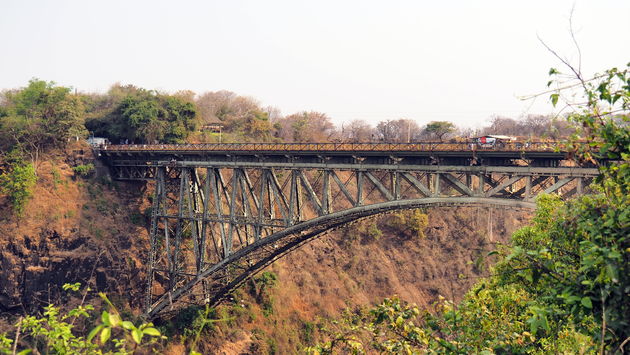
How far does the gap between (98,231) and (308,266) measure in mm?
15632

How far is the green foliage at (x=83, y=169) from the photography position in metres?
31.3

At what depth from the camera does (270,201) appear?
23.2 metres

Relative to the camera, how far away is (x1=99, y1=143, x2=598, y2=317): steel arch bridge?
16797mm

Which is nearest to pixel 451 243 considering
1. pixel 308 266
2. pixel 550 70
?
pixel 308 266

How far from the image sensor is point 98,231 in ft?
96.8

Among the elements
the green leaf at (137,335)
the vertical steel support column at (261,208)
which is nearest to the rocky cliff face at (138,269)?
the vertical steel support column at (261,208)

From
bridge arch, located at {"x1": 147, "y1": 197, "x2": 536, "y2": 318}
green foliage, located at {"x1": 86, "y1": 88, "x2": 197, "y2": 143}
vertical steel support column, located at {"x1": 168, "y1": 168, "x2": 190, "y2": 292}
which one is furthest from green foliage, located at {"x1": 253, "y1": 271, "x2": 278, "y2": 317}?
green foliage, located at {"x1": 86, "y1": 88, "x2": 197, "y2": 143}

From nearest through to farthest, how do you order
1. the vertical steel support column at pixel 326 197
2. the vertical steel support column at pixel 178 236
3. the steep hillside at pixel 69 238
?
the vertical steel support column at pixel 326 197 → the vertical steel support column at pixel 178 236 → the steep hillside at pixel 69 238

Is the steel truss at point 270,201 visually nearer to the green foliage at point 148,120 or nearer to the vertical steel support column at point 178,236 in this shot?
the vertical steel support column at point 178,236

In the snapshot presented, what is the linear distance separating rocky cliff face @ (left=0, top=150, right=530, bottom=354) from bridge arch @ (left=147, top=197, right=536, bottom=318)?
3286mm

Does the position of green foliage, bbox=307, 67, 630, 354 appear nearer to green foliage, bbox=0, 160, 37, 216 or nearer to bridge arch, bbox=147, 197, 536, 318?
bridge arch, bbox=147, 197, 536, 318

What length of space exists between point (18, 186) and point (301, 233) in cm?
1707

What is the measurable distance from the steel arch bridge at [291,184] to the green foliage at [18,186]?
469 cm

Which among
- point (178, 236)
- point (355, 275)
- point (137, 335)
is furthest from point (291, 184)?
point (355, 275)
